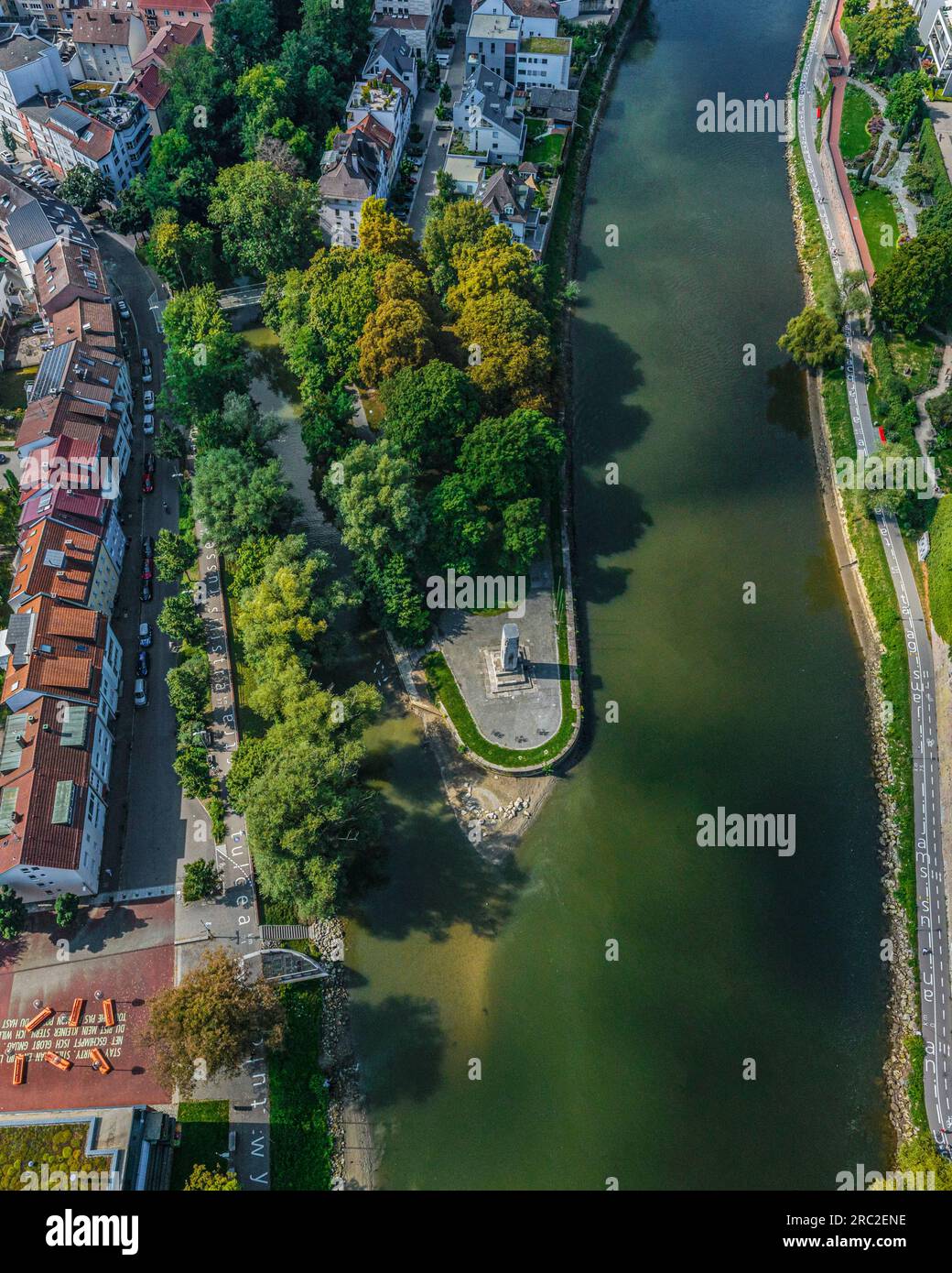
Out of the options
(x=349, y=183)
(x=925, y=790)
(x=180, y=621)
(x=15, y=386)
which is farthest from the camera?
(x=349, y=183)

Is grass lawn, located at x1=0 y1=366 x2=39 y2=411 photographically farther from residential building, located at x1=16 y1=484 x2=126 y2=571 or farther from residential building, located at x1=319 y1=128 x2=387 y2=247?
residential building, located at x1=319 y1=128 x2=387 y2=247

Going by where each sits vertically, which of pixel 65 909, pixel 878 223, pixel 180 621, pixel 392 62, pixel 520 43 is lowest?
pixel 65 909

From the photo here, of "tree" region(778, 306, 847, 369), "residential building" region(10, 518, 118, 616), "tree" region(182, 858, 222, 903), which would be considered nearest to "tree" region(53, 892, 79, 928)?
Result: "tree" region(182, 858, 222, 903)

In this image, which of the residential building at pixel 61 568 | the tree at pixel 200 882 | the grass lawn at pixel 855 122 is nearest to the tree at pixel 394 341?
the residential building at pixel 61 568

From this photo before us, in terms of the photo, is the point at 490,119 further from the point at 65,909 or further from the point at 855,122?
the point at 65,909

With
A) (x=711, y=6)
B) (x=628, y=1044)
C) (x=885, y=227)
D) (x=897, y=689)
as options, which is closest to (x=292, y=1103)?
(x=628, y=1044)

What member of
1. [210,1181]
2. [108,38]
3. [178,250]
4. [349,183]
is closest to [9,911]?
[210,1181]
